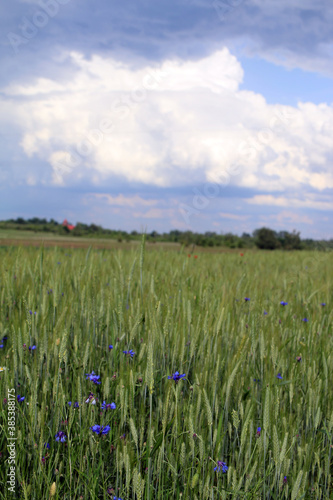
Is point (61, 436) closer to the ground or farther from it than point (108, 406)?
closer to the ground

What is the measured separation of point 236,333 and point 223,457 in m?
0.72

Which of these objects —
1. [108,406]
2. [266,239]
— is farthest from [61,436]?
[266,239]

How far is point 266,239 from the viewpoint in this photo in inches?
633

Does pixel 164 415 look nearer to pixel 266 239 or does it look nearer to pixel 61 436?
pixel 61 436

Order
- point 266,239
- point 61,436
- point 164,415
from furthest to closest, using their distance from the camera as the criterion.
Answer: point 266,239 < point 61,436 < point 164,415

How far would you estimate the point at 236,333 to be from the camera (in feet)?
6.92

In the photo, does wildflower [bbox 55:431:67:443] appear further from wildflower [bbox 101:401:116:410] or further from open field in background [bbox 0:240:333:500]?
wildflower [bbox 101:401:116:410]

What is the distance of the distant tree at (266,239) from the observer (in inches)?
613

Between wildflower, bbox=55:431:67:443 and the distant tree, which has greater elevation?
the distant tree

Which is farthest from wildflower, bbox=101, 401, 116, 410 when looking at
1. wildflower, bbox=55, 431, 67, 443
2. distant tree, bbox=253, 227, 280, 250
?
distant tree, bbox=253, 227, 280, 250

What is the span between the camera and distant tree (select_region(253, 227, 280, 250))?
1558 centimetres

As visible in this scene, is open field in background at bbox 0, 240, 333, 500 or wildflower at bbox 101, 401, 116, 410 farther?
wildflower at bbox 101, 401, 116, 410

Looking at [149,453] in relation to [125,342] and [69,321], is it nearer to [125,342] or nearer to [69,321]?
[125,342]

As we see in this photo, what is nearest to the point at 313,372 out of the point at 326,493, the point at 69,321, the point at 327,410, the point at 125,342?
the point at 327,410
